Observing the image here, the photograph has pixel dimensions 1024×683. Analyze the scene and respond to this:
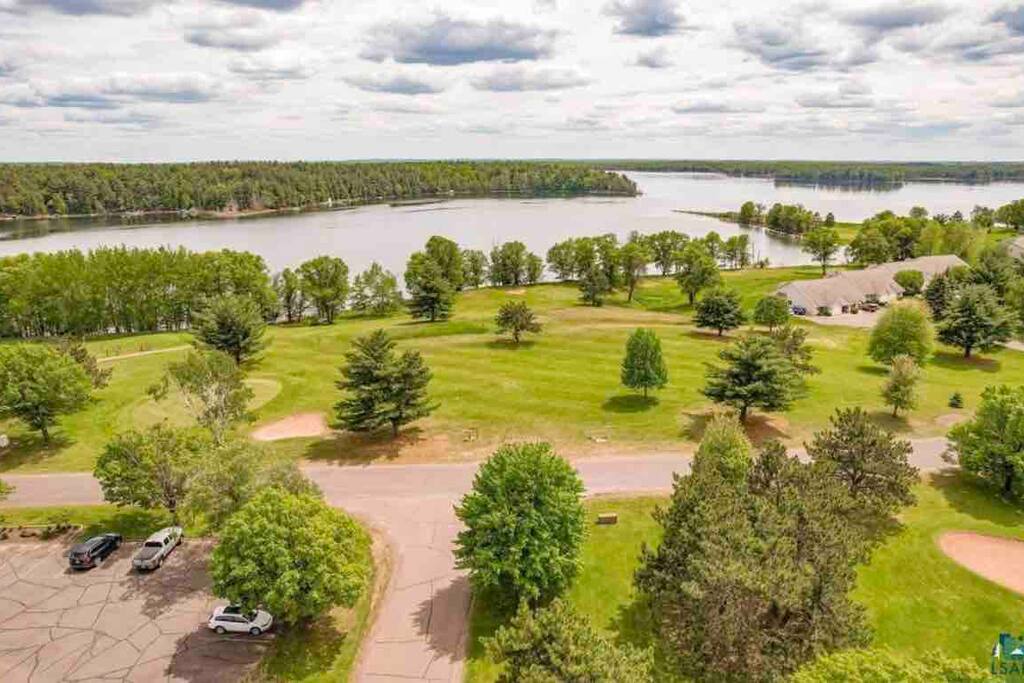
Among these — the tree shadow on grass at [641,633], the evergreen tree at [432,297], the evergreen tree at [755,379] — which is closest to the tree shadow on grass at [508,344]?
the evergreen tree at [432,297]

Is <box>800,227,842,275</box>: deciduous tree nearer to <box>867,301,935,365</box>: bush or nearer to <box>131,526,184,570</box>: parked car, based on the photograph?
<box>867,301,935,365</box>: bush

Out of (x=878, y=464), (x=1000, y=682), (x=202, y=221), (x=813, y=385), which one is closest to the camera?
(x=1000, y=682)

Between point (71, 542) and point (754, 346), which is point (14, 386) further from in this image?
point (754, 346)

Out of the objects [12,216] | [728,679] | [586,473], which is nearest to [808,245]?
[586,473]

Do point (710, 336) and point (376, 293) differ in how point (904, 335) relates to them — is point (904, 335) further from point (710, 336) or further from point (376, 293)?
point (376, 293)

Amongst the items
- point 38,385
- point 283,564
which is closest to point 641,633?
point 283,564

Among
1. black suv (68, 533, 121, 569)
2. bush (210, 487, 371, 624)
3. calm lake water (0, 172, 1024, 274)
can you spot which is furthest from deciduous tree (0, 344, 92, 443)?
calm lake water (0, 172, 1024, 274)
